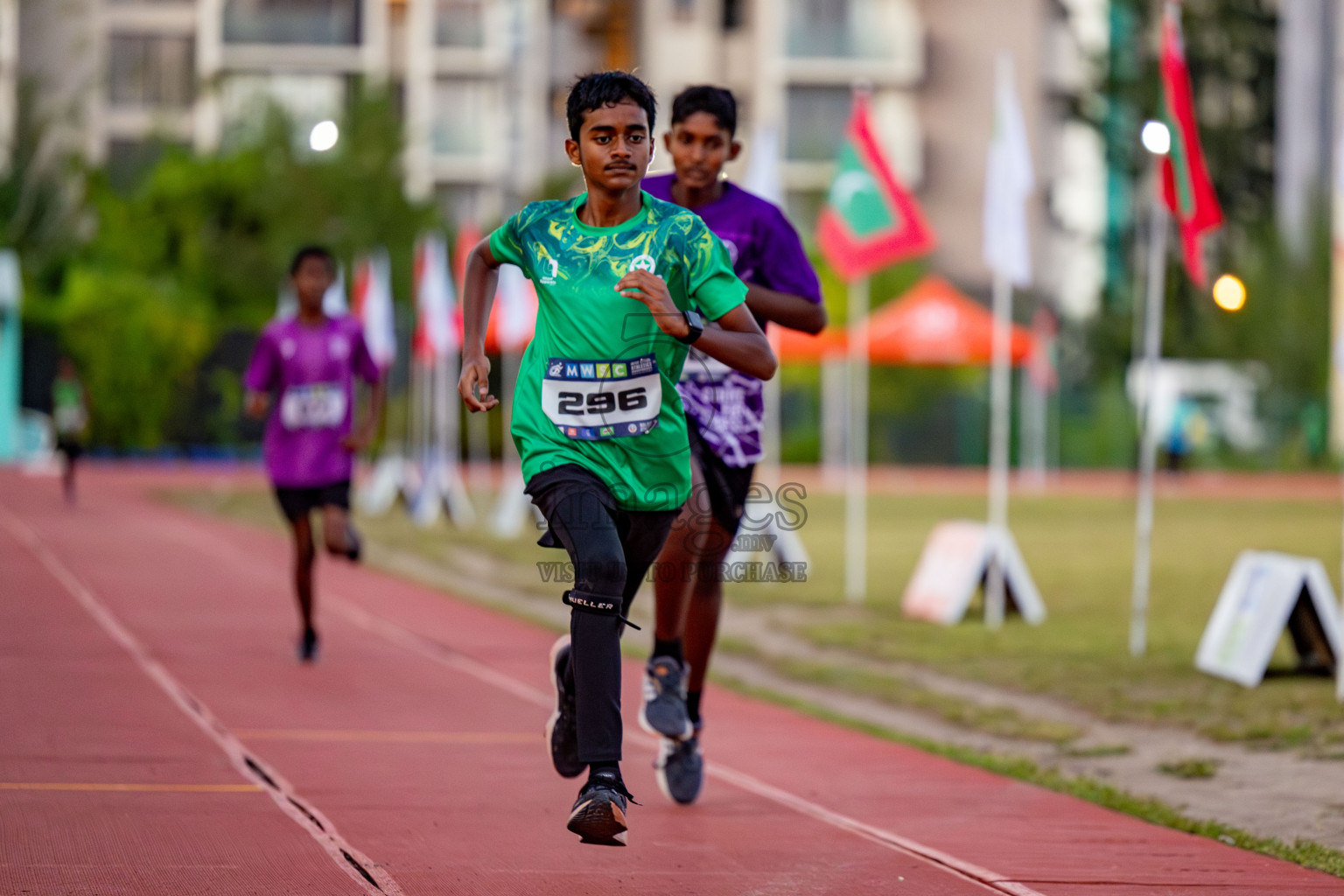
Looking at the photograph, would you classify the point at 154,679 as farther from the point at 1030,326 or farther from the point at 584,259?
the point at 1030,326

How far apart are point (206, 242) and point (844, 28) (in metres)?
20.1

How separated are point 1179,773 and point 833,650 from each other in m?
4.72

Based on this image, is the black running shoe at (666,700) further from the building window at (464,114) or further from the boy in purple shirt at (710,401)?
the building window at (464,114)

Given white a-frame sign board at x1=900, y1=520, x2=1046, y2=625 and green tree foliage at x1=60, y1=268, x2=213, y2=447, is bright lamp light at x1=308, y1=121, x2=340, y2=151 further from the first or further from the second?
green tree foliage at x1=60, y1=268, x2=213, y2=447

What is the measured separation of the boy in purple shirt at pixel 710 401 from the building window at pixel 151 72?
189 feet

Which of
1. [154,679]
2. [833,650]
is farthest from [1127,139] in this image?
[154,679]

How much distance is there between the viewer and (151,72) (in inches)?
2426

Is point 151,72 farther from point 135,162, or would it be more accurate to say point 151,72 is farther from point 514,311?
point 514,311

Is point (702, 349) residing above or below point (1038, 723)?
above

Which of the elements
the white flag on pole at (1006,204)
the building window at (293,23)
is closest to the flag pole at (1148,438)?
the white flag on pole at (1006,204)

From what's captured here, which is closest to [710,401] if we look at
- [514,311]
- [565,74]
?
[514,311]

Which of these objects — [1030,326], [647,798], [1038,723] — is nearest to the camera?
[647,798]

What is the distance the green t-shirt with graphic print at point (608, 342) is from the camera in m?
5.21

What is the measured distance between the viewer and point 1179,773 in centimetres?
773
